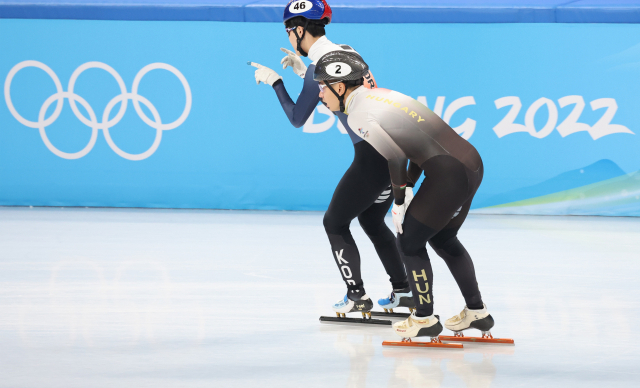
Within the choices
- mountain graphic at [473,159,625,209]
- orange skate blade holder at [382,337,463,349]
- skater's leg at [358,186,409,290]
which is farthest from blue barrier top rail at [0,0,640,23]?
orange skate blade holder at [382,337,463,349]

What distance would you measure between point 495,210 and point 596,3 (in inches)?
101

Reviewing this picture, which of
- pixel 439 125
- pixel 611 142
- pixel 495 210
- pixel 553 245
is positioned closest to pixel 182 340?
pixel 439 125

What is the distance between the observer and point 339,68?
3582 mm

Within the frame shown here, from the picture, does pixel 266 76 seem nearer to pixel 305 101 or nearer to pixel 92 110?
pixel 305 101

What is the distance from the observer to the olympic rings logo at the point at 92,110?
898 cm

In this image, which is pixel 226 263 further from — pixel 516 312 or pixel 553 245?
pixel 553 245

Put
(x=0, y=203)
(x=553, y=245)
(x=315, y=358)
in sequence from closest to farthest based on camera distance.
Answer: (x=315, y=358), (x=553, y=245), (x=0, y=203)

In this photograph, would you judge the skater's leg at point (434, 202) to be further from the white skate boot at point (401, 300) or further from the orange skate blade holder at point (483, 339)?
the white skate boot at point (401, 300)

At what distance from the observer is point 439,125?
3523mm

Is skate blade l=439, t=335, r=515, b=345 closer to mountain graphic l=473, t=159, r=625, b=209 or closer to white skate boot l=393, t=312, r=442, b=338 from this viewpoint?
white skate boot l=393, t=312, r=442, b=338

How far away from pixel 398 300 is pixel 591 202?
520 centimetres

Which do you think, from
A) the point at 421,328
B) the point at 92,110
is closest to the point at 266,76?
the point at 421,328

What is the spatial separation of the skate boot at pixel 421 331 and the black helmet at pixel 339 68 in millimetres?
1133

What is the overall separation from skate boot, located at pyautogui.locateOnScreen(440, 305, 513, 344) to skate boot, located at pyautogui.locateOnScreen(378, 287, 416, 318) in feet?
1.68
